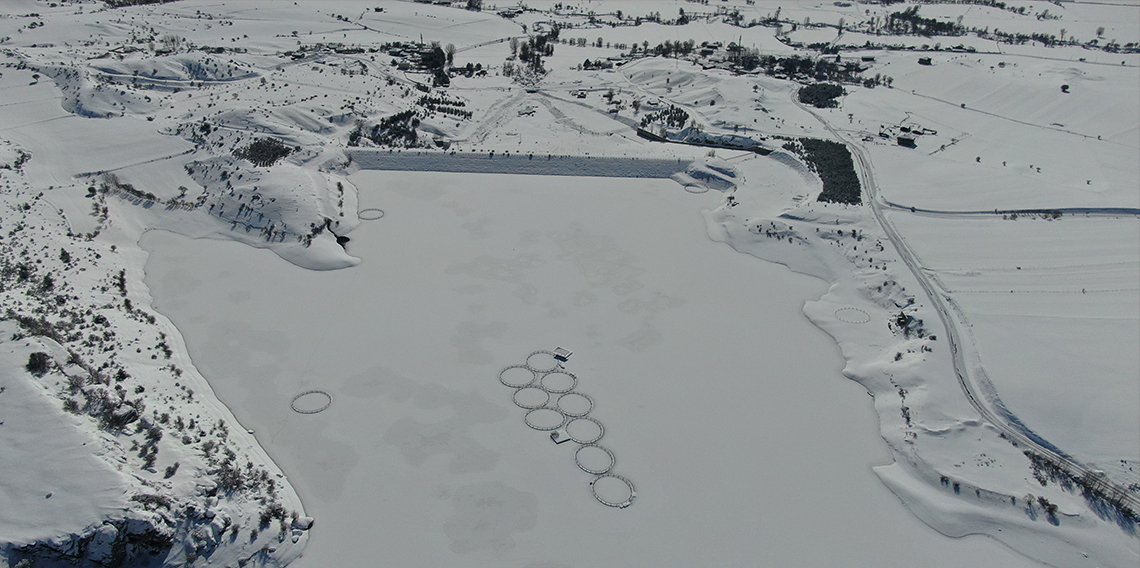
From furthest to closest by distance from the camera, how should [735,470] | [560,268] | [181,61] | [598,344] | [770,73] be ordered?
[770,73]
[181,61]
[560,268]
[598,344]
[735,470]

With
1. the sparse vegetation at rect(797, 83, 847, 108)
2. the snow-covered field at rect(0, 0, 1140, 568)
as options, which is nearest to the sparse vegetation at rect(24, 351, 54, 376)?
the snow-covered field at rect(0, 0, 1140, 568)

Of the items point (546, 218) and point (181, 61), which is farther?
point (181, 61)

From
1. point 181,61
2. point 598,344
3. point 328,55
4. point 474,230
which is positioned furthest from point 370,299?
point 328,55

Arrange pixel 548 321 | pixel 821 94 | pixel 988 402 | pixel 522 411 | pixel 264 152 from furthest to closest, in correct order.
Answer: pixel 821 94 < pixel 264 152 < pixel 548 321 < pixel 988 402 < pixel 522 411

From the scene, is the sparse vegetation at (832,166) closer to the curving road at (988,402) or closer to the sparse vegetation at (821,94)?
the curving road at (988,402)

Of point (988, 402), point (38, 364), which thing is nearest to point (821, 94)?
point (988, 402)

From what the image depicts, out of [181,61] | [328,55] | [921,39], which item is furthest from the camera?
[921,39]

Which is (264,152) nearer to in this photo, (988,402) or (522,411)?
(522,411)

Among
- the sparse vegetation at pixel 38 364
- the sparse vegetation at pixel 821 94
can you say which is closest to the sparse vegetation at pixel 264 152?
the sparse vegetation at pixel 38 364

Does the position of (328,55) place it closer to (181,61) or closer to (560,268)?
(181,61)
